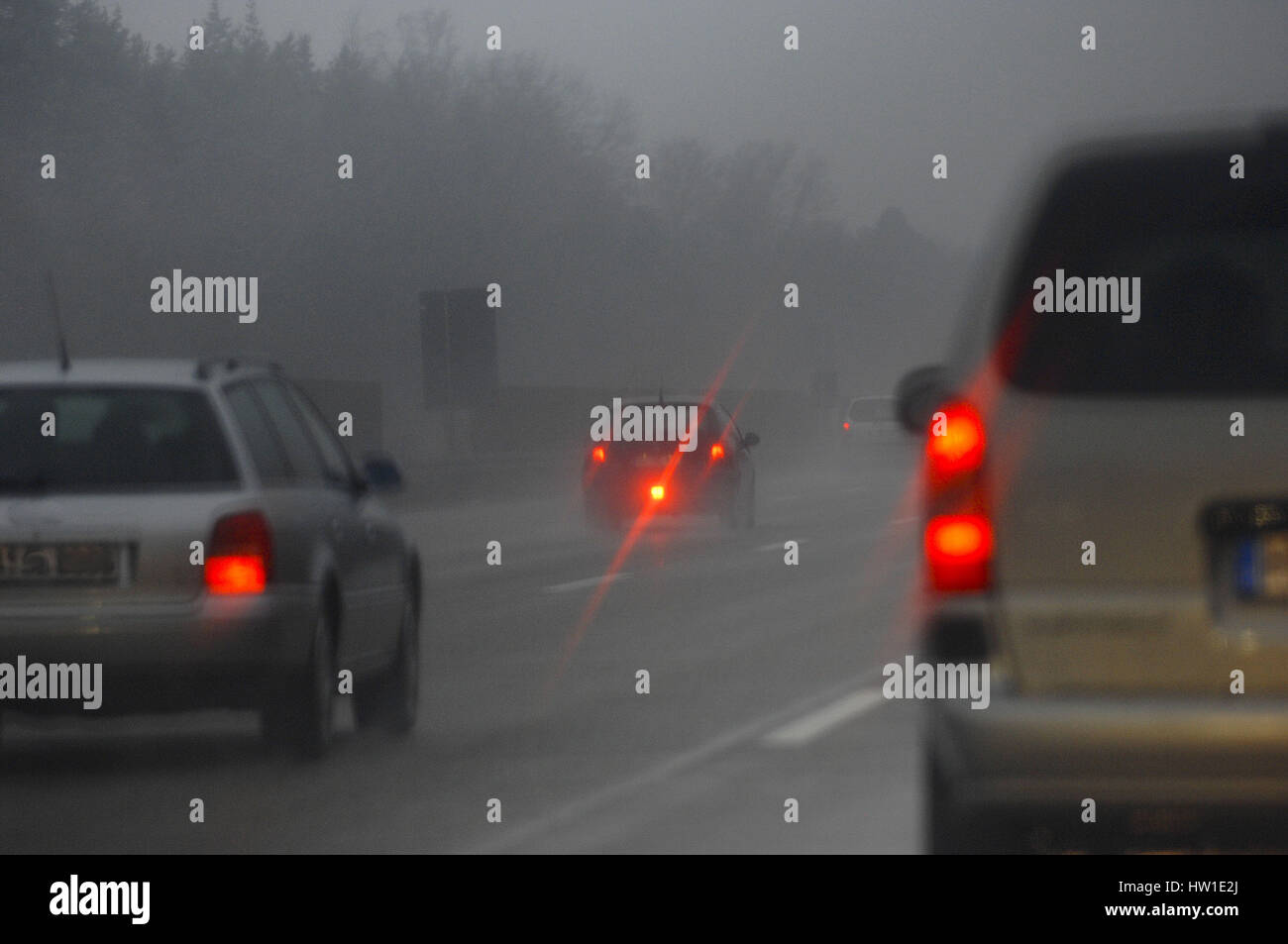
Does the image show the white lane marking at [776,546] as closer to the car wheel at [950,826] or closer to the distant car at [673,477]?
the distant car at [673,477]

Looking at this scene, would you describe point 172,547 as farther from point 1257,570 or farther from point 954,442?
point 1257,570

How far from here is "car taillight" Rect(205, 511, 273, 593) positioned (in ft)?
30.7

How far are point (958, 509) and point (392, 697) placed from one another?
587 cm

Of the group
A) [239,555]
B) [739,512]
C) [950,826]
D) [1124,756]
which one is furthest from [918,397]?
[739,512]

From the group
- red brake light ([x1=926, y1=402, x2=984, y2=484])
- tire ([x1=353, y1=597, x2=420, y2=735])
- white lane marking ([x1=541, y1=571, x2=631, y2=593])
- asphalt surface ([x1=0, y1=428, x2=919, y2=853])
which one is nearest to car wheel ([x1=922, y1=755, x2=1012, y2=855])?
red brake light ([x1=926, y1=402, x2=984, y2=484])

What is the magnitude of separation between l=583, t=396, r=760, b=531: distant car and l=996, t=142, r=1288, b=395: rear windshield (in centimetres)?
2433

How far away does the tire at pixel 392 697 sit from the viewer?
36.3 feet

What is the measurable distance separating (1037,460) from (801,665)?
27.8ft

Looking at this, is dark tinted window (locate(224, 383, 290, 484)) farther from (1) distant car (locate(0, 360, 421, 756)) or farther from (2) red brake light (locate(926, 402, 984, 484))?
(2) red brake light (locate(926, 402, 984, 484))

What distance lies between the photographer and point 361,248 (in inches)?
3814

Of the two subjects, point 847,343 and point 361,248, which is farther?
point 847,343

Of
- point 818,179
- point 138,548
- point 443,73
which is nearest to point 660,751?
point 138,548

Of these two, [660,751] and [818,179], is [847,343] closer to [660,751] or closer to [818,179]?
[818,179]

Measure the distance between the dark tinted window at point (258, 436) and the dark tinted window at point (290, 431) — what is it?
9 cm
